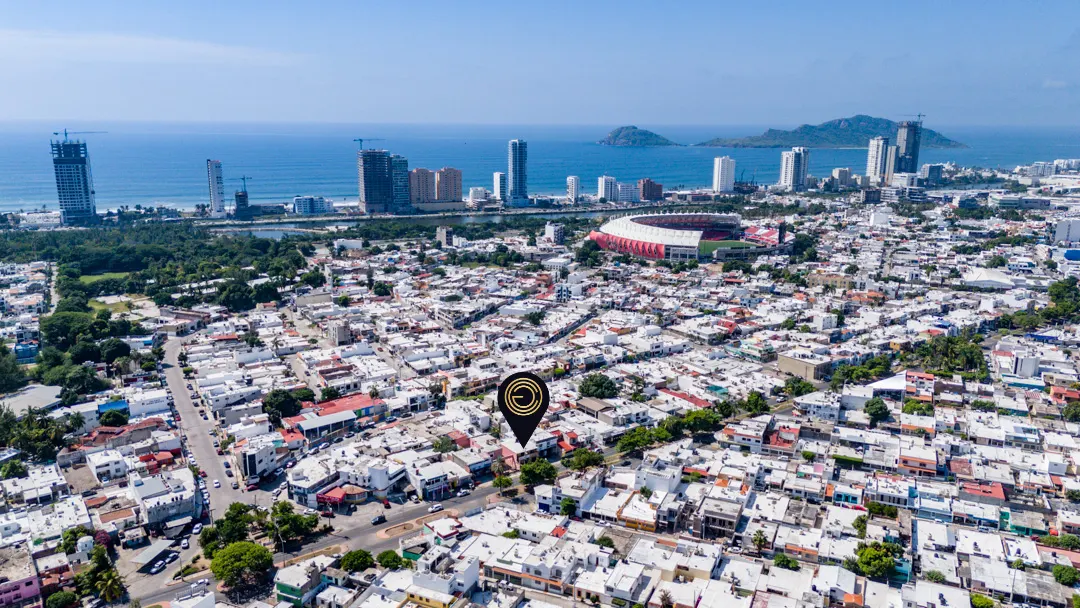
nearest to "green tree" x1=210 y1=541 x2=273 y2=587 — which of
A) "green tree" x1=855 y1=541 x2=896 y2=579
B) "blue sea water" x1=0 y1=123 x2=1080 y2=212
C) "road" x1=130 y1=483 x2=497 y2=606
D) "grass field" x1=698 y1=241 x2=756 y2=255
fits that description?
"road" x1=130 y1=483 x2=497 y2=606

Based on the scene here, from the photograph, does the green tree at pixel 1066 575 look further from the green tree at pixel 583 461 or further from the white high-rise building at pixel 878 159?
the white high-rise building at pixel 878 159

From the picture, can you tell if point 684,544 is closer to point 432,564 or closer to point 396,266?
point 432,564

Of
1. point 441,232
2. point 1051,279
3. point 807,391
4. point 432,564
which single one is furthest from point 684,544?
point 441,232

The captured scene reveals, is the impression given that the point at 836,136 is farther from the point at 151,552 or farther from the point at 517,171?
the point at 151,552

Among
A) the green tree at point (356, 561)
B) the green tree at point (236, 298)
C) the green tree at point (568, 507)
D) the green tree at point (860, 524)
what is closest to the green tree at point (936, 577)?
the green tree at point (860, 524)

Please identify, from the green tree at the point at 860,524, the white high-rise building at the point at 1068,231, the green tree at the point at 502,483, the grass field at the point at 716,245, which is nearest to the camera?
the green tree at the point at 860,524
